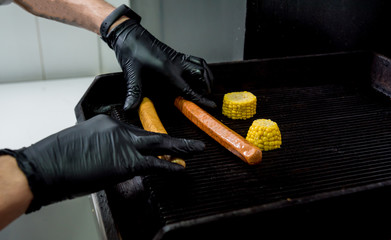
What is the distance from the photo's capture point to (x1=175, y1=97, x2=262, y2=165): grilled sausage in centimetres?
124

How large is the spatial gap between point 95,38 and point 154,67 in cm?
94

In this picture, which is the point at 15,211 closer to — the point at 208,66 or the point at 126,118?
the point at 126,118

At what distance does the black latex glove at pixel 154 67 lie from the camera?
5.14 ft

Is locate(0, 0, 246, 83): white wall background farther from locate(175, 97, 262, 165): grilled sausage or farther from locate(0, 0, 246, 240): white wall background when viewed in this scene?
locate(175, 97, 262, 165): grilled sausage

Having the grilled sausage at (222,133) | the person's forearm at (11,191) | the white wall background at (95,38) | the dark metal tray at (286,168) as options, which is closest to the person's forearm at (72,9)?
the dark metal tray at (286,168)

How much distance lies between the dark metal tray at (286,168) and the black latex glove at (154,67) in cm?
9

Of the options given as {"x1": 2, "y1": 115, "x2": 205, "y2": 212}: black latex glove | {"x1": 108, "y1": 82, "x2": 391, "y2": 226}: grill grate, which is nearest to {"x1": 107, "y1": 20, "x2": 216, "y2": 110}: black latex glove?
{"x1": 108, "y1": 82, "x2": 391, "y2": 226}: grill grate

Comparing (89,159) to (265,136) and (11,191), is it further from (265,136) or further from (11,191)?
(265,136)

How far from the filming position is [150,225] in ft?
3.52

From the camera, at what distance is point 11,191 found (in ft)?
2.96

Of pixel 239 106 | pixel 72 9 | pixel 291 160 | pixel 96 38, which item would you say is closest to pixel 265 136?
pixel 291 160

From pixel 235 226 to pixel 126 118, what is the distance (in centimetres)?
84

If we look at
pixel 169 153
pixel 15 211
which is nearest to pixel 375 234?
pixel 169 153

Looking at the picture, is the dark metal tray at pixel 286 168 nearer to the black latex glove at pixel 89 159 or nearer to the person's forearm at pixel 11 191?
the black latex glove at pixel 89 159
